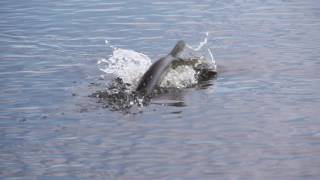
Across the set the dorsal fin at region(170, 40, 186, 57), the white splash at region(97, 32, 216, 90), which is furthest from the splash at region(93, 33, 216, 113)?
the dorsal fin at region(170, 40, 186, 57)

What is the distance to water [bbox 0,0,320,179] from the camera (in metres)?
8.35

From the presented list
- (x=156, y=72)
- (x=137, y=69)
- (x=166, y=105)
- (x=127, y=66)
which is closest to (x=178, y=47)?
(x=156, y=72)

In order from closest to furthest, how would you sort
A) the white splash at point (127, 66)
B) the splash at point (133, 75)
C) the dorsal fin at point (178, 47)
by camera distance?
the splash at point (133, 75) → the dorsal fin at point (178, 47) → the white splash at point (127, 66)

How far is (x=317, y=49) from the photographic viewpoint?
45.8 feet

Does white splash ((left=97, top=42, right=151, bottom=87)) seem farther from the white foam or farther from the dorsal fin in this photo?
the dorsal fin

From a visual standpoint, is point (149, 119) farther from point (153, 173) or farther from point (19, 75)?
point (19, 75)

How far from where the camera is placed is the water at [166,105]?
8.35 meters

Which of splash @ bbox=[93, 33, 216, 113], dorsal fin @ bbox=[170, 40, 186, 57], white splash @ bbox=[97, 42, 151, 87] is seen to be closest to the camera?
splash @ bbox=[93, 33, 216, 113]

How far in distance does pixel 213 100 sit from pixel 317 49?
3919mm

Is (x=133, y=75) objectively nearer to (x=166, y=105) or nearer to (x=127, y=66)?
(x=127, y=66)

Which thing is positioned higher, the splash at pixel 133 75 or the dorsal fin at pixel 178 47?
the dorsal fin at pixel 178 47

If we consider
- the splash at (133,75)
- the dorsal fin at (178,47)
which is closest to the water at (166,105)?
the splash at (133,75)

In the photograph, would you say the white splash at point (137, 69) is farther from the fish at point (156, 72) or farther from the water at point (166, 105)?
the water at point (166, 105)

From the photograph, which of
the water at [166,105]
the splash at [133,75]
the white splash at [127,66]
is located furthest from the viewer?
the white splash at [127,66]
